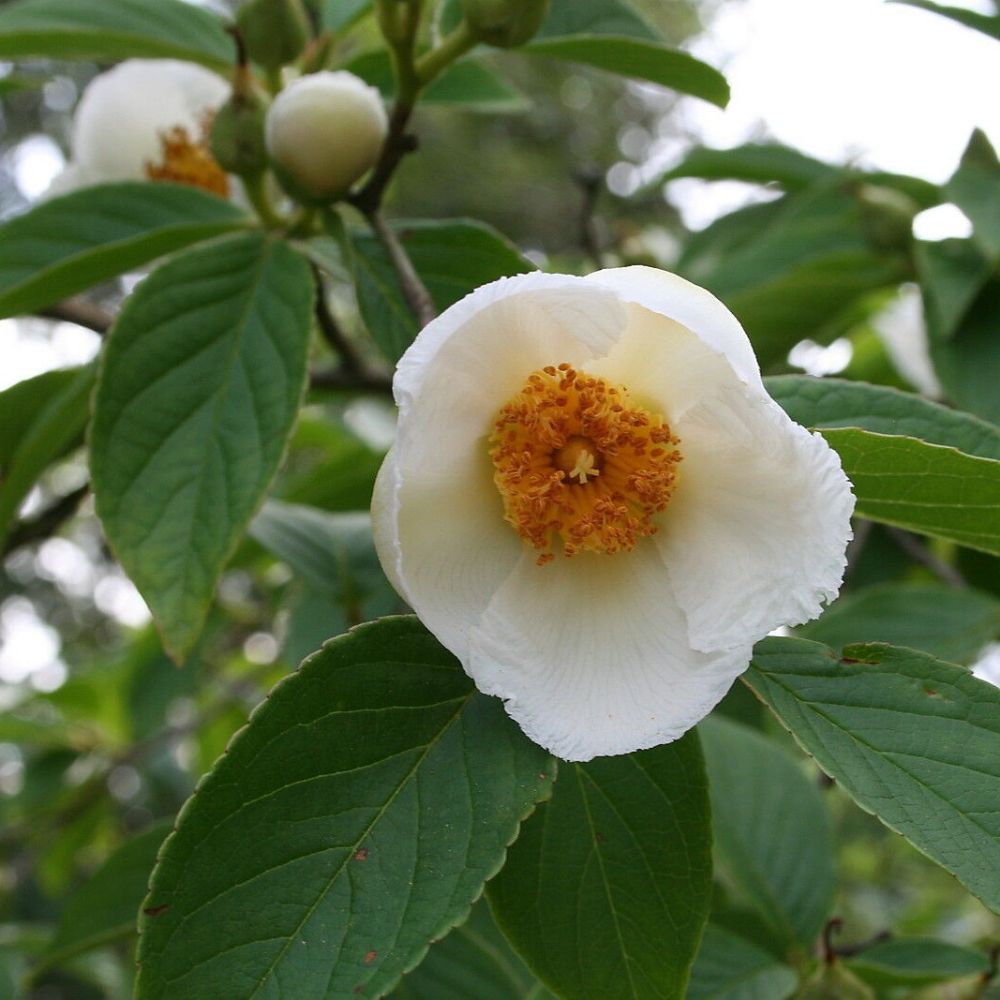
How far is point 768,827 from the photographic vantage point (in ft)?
5.28

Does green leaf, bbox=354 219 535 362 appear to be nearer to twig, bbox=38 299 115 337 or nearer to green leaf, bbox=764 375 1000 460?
green leaf, bbox=764 375 1000 460

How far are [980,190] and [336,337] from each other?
1.00m

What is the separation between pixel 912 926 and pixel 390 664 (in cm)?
252

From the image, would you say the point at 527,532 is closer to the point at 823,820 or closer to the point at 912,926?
the point at 823,820

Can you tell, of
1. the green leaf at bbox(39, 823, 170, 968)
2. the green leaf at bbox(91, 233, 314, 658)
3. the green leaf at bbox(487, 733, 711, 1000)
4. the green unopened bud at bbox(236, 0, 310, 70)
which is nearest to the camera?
the green leaf at bbox(487, 733, 711, 1000)

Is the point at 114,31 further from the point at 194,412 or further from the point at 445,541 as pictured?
the point at 445,541

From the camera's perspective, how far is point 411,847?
82 cm

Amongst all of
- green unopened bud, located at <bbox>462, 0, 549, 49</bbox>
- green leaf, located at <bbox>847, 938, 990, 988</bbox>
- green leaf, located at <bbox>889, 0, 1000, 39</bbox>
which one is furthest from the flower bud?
green leaf, located at <bbox>847, 938, 990, 988</bbox>

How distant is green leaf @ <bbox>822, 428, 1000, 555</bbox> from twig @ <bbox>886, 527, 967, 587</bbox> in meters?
0.85

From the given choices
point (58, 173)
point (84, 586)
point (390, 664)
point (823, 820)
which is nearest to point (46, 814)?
point (58, 173)

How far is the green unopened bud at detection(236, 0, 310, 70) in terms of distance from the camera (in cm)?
129

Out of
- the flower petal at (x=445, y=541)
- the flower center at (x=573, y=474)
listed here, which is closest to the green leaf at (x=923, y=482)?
the flower center at (x=573, y=474)

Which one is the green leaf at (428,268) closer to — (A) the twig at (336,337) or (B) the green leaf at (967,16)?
(A) the twig at (336,337)

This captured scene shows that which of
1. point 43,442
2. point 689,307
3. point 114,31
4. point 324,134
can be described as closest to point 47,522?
point 43,442
